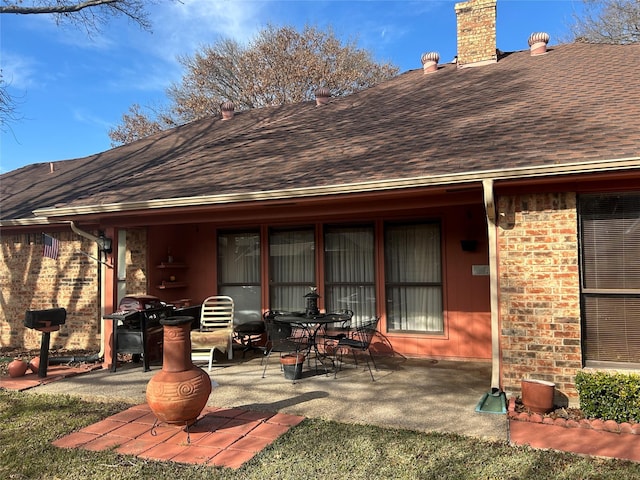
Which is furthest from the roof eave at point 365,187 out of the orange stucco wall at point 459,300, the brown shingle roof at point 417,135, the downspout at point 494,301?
the orange stucco wall at point 459,300

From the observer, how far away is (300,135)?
337 inches

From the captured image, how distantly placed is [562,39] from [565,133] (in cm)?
1750

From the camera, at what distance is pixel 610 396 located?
13.2ft

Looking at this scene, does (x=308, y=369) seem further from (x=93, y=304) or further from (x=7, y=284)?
(x=7, y=284)

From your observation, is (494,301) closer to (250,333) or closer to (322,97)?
(250,333)

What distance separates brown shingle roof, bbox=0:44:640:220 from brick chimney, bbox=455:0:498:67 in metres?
0.29

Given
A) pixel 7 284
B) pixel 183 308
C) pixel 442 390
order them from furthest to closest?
1. pixel 7 284
2. pixel 183 308
3. pixel 442 390

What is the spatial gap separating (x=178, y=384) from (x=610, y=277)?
427cm

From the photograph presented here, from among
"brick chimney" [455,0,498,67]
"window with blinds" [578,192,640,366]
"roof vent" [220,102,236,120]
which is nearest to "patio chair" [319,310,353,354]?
"window with blinds" [578,192,640,366]

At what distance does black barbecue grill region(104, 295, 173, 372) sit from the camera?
6.39 meters

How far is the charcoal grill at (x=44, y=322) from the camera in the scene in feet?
19.5

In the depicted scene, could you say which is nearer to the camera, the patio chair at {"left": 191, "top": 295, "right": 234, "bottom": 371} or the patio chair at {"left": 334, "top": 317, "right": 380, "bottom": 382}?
the patio chair at {"left": 334, "top": 317, "right": 380, "bottom": 382}

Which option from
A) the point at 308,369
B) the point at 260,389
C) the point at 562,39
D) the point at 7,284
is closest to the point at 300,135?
the point at 308,369

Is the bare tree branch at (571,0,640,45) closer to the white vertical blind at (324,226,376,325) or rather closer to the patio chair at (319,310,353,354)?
the white vertical blind at (324,226,376,325)
